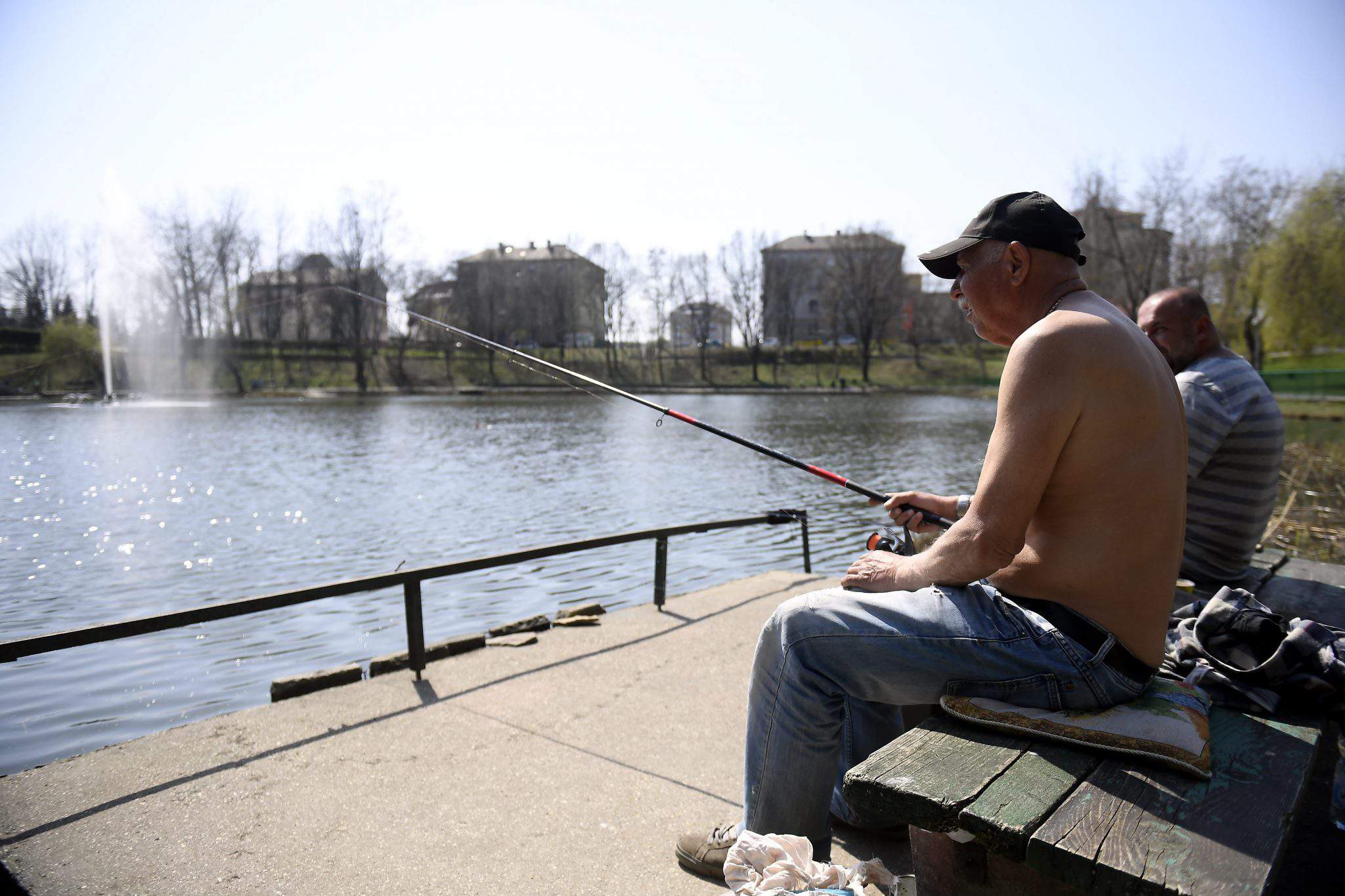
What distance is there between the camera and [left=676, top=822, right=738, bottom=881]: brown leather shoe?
2717 mm

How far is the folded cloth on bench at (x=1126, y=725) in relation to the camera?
1813 mm

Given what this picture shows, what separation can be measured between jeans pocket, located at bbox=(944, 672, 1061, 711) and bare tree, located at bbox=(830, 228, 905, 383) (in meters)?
70.9

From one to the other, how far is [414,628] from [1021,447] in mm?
3797

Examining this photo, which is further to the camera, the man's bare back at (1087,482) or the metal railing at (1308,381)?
the metal railing at (1308,381)

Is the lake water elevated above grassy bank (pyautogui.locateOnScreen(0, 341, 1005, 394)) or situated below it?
below

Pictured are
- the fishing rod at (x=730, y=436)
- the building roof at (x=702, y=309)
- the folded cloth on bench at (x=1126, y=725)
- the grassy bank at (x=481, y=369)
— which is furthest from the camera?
the building roof at (x=702, y=309)

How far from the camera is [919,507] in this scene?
10.2 feet

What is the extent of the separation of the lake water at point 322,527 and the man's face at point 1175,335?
238 inches

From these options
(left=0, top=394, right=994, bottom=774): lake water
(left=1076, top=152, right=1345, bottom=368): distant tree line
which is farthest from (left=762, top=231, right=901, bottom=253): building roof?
(left=0, top=394, right=994, bottom=774): lake water

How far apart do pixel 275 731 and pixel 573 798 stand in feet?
5.63

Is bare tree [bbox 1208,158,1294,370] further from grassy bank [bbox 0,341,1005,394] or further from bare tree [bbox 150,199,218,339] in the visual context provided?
bare tree [bbox 150,199,218,339]

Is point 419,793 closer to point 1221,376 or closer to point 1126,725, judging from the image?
point 1126,725

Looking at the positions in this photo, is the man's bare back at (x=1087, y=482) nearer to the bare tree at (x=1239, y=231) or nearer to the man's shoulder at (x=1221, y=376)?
the man's shoulder at (x=1221, y=376)

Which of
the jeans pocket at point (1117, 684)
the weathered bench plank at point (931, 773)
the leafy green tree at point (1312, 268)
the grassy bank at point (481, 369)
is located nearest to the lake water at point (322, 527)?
the weathered bench plank at point (931, 773)
